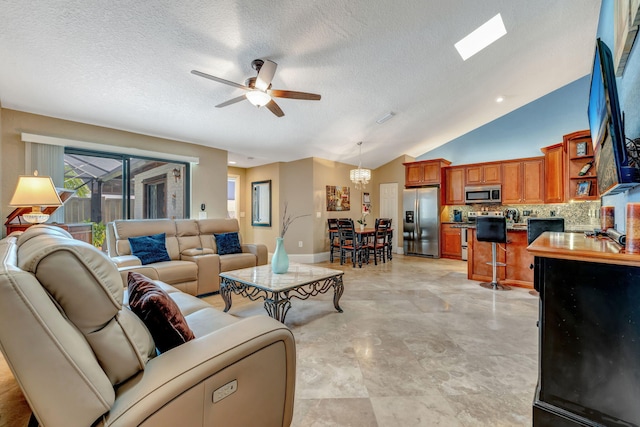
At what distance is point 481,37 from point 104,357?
13.8 feet

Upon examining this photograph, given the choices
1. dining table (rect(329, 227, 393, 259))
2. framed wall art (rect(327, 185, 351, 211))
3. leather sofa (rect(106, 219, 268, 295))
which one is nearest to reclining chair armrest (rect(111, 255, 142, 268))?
leather sofa (rect(106, 219, 268, 295))

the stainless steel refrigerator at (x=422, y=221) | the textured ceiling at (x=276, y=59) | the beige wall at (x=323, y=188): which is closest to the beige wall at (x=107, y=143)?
the textured ceiling at (x=276, y=59)

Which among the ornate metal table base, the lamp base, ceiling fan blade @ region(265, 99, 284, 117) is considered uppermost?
ceiling fan blade @ region(265, 99, 284, 117)

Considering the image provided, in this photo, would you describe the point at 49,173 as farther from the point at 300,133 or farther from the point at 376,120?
the point at 376,120

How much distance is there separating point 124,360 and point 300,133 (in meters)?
4.27

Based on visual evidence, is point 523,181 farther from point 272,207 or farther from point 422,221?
point 272,207

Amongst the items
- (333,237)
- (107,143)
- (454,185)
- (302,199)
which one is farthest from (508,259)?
(107,143)

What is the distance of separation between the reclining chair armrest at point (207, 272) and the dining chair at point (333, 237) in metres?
2.84

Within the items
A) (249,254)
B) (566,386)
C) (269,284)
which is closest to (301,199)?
(249,254)

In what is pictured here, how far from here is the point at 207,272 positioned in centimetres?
358

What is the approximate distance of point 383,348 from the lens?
221cm

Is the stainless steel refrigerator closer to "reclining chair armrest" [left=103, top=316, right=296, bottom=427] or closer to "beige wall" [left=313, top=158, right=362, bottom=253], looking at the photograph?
"beige wall" [left=313, top=158, right=362, bottom=253]

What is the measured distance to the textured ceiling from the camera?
216 centimetres

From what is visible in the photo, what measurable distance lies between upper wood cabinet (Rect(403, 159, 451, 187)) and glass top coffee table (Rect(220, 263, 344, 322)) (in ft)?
15.4
